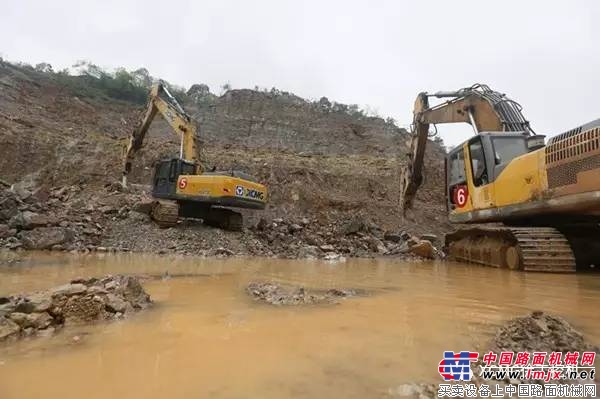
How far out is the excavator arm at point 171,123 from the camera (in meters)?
13.5

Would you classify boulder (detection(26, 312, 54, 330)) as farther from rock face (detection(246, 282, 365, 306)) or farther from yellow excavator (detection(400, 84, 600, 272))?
yellow excavator (detection(400, 84, 600, 272))

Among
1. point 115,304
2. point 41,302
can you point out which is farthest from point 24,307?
point 115,304

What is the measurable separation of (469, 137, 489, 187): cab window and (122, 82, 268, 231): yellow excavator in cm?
643

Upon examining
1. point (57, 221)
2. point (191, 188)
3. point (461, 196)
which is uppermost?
point (191, 188)

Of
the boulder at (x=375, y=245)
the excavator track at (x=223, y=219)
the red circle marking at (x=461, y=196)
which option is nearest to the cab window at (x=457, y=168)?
the red circle marking at (x=461, y=196)

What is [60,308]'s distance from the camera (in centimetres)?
317

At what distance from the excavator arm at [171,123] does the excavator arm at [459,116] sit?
656 centimetres

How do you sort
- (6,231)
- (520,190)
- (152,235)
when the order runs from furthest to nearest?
(152,235), (6,231), (520,190)

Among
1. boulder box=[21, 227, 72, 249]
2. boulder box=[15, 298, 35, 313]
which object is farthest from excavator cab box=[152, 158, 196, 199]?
boulder box=[15, 298, 35, 313]

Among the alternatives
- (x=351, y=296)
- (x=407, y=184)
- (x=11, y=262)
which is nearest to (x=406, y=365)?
(x=351, y=296)

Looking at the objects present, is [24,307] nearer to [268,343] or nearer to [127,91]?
[268,343]

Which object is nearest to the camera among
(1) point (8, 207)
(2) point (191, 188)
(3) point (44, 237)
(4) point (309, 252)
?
(3) point (44, 237)

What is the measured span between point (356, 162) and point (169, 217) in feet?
41.1

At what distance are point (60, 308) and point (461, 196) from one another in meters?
7.97
